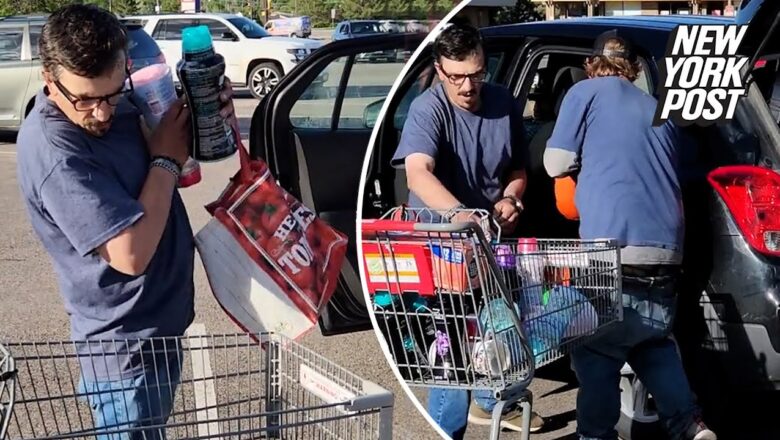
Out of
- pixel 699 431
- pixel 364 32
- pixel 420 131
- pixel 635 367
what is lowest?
pixel 699 431

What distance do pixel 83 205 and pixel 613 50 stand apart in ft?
4.01

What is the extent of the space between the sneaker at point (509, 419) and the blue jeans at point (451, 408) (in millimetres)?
432

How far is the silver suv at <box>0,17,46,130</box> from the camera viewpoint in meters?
11.0

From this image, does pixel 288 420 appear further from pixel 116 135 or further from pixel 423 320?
pixel 116 135

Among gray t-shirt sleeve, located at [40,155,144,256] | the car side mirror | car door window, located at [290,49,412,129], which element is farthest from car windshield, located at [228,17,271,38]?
gray t-shirt sleeve, located at [40,155,144,256]

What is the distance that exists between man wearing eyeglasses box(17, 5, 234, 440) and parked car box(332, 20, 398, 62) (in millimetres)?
695

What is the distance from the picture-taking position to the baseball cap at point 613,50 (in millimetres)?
A: 2414

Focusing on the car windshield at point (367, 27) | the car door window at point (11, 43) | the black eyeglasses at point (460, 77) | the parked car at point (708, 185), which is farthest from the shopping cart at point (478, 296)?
the car door window at point (11, 43)

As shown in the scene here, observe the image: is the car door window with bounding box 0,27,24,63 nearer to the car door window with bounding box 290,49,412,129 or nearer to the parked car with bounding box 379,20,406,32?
the car door window with bounding box 290,49,412,129

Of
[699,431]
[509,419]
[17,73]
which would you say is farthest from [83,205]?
[17,73]

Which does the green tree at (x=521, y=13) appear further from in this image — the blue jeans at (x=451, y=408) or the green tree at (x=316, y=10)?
the blue jeans at (x=451, y=408)

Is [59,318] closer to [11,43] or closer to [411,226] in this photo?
[411,226]

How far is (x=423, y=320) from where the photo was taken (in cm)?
244

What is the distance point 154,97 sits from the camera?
7.23 feet
